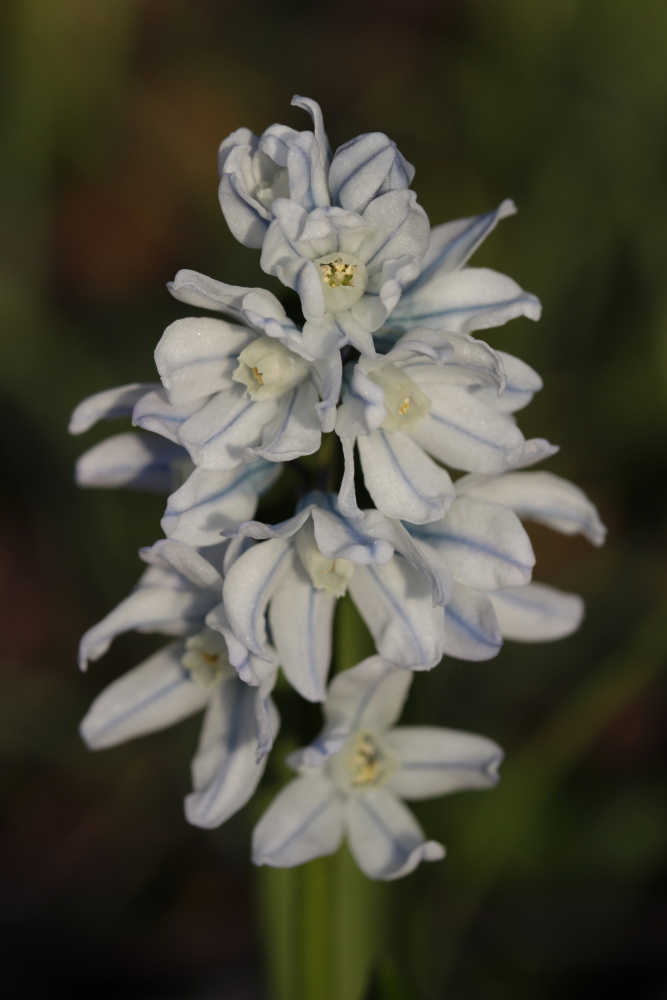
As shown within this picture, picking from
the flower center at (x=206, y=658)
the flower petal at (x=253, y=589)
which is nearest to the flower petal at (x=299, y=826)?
the flower center at (x=206, y=658)

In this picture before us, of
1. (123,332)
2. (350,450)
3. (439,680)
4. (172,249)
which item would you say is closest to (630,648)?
(439,680)

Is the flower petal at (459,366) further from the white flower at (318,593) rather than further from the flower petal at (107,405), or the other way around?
the flower petal at (107,405)

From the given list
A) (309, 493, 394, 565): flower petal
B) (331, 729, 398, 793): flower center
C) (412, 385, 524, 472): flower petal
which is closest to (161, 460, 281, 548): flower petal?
(309, 493, 394, 565): flower petal

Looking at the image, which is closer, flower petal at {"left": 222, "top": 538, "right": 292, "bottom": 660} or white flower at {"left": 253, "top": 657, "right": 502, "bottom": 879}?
flower petal at {"left": 222, "top": 538, "right": 292, "bottom": 660}

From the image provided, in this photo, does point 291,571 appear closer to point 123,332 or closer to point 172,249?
point 123,332

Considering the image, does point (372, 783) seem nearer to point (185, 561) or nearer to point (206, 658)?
point (206, 658)

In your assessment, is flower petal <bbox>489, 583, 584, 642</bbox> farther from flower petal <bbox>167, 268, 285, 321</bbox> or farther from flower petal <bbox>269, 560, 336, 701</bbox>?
flower petal <bbox>167, 268, 285, 321</bbox>
